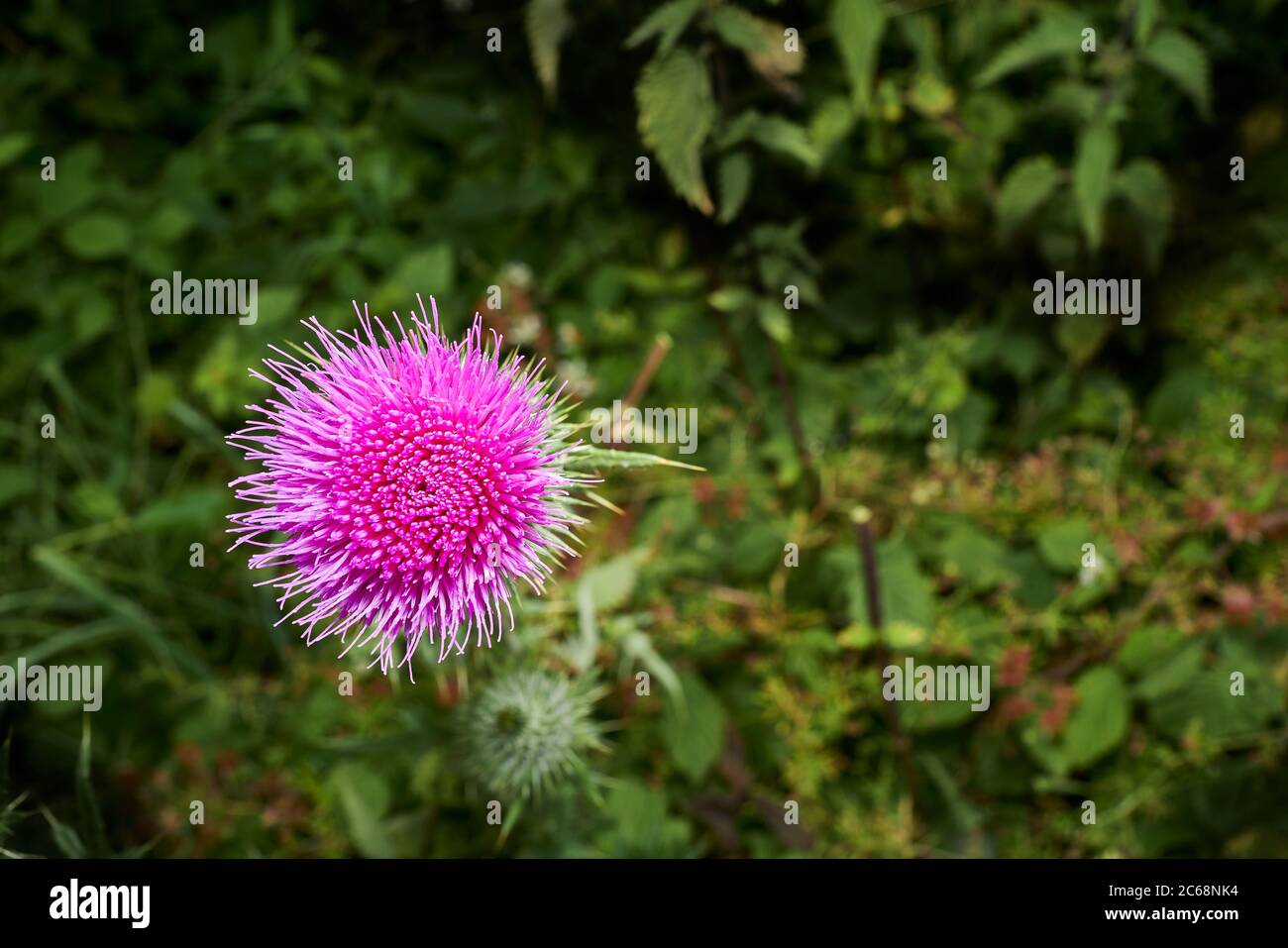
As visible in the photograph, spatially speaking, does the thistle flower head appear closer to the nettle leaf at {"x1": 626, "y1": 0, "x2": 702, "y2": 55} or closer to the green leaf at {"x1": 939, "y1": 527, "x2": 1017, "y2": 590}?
the green leaf at {"x1": 939, "y1": 527, "x2": 1017, "y2": 590}

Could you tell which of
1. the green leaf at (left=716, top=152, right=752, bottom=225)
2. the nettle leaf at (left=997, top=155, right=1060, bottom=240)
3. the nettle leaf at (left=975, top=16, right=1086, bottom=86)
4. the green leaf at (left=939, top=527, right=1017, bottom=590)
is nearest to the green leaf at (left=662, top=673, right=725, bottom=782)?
the green leaf at (left=939, top=527, right=1017, bottom=590)

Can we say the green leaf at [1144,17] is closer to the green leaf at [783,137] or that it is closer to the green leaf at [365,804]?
the green leaf at [783,137]

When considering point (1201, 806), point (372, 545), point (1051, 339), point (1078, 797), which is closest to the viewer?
point (372, 545)

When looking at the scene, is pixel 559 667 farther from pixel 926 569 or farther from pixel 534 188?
pixel 534 188

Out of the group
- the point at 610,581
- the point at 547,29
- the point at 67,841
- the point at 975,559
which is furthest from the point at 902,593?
the point at 67,841
